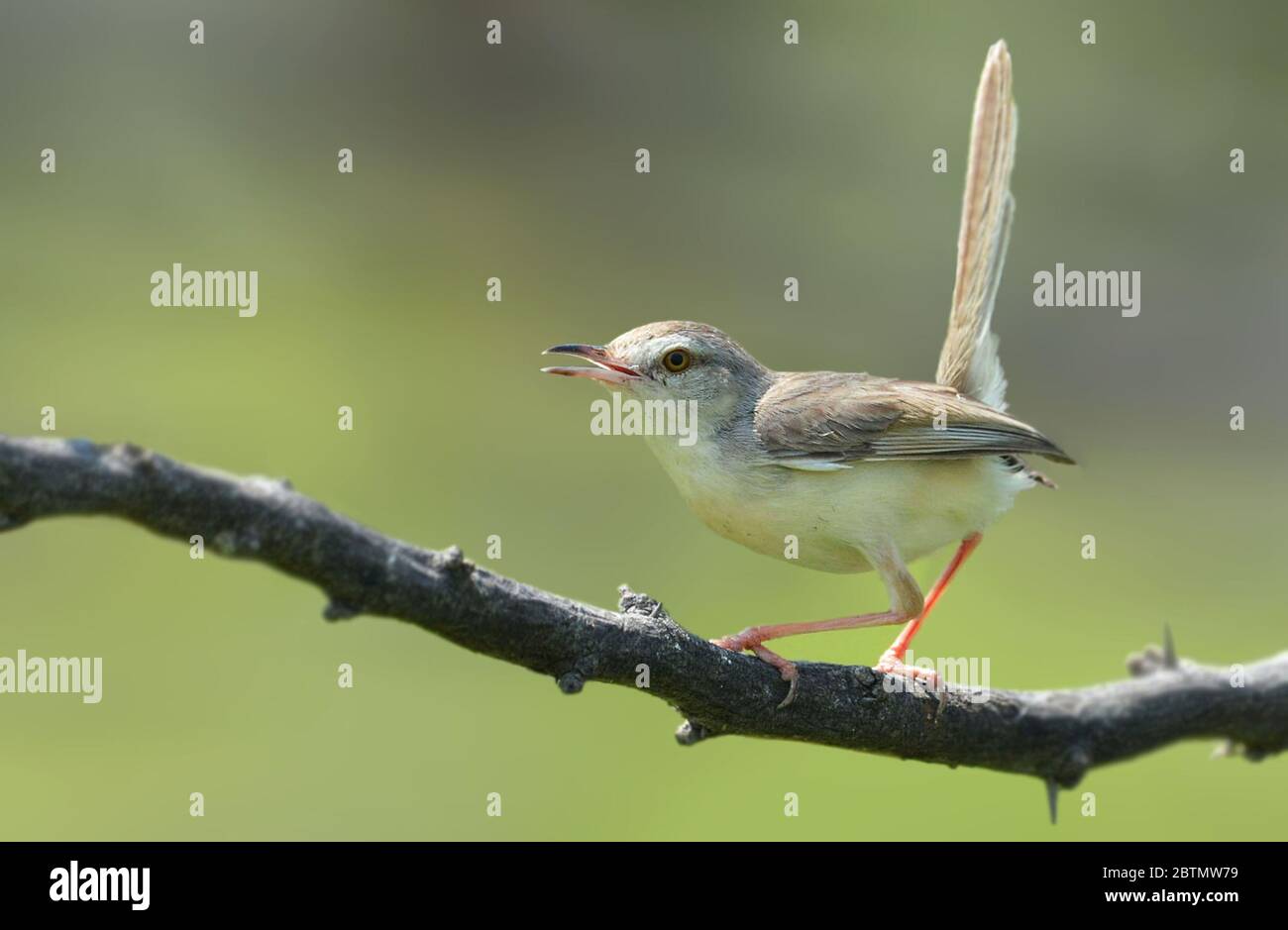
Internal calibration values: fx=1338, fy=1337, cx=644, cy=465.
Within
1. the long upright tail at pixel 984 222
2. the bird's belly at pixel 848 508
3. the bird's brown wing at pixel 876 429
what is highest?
the long upright tail at pixel 984 222

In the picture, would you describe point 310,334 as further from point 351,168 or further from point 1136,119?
point 1136,119

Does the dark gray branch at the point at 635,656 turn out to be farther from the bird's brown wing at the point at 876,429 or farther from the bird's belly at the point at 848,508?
the bird's brown wing at the point at 876,429

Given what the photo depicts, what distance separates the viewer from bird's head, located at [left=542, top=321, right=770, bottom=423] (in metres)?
4.47

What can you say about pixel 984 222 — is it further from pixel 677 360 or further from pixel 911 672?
pixel 911 672

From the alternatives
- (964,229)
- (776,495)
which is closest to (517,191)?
(964,229)

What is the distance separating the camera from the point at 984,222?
5203mm

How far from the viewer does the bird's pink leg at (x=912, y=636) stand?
13.4ft

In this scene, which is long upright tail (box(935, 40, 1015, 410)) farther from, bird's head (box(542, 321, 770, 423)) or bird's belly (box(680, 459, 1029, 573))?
bird's head (box(542, 321, 770, 423))

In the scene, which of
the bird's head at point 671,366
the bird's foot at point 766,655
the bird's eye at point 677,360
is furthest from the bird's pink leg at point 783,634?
the bird's eye at point 677,360

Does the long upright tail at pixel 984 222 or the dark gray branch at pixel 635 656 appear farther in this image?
the long upright tail at pixel 984 222

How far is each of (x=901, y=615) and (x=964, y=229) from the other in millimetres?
1649

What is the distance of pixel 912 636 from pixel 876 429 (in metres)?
0.80

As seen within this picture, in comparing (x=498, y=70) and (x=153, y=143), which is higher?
(x=498, y=70)

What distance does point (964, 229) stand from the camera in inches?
206
